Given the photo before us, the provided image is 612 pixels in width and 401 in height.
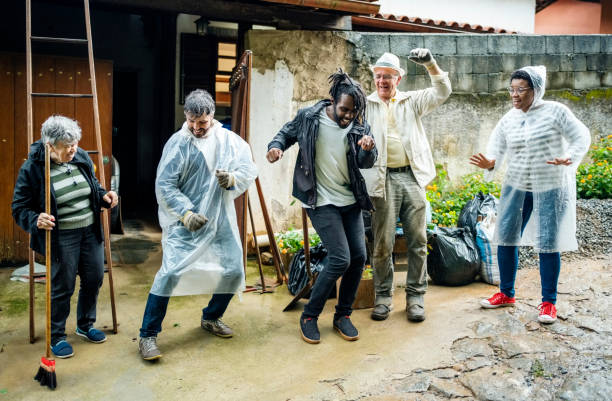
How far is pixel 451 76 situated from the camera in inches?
275

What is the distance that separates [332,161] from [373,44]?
294 centimetres

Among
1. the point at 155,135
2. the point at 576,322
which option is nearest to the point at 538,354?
the point at 576,322

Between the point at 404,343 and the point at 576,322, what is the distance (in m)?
1.32

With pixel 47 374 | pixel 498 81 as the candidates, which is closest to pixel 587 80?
pixel 498 81

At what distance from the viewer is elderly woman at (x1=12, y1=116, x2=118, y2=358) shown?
3.62 meters

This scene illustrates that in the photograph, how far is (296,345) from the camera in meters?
4.08

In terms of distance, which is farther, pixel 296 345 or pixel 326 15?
pixel 326 15

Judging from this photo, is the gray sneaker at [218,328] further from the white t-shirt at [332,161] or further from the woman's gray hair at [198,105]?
the woman's gray hair at [198,105]

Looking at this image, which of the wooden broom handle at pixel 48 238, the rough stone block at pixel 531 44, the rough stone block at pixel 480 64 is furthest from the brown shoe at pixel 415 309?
the rough stone block at pixel 531 44

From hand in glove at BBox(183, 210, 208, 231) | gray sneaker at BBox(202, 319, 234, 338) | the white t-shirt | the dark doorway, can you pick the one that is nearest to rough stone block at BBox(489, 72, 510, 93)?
the white t-shirt

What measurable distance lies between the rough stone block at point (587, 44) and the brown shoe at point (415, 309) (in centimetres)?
474

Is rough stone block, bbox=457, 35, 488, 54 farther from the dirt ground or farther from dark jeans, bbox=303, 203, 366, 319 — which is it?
dark jeans, bbox=303, 203, 366, 319

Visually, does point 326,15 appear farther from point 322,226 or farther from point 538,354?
point 538,354

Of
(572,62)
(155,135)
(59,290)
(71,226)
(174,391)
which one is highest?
(572,62)
